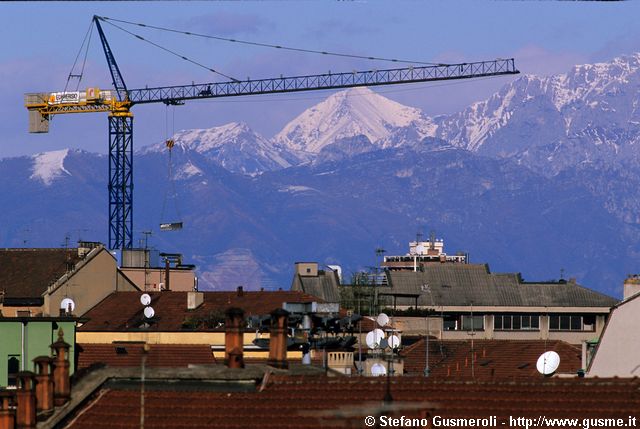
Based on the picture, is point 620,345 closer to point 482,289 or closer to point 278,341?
point 278,341

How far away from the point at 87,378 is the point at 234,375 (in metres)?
3.17

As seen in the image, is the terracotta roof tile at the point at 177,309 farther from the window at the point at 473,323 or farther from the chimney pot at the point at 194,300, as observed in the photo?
the window at the point at 473,323

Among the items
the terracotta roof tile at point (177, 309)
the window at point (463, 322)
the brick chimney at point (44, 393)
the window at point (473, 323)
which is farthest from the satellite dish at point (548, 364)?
the window at point (473, 323)

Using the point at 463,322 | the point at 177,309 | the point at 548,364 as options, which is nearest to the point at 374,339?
the point at 548,364

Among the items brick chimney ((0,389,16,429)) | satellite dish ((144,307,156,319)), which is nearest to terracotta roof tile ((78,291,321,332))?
satellite dish ((144,307,156,319))

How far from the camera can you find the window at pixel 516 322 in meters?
163

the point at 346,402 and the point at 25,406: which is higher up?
the point at 346,402

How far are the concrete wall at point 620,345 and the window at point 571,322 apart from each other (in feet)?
348

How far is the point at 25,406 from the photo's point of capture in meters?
37.1

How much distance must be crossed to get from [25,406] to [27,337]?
34.1 metres

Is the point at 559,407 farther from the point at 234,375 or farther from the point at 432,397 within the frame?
the point at 234,375

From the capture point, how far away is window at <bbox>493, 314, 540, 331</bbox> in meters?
163

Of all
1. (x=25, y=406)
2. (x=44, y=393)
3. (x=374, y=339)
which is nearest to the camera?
(x=25, y=406)

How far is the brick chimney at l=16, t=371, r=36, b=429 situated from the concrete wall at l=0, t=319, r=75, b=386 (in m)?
32.5
